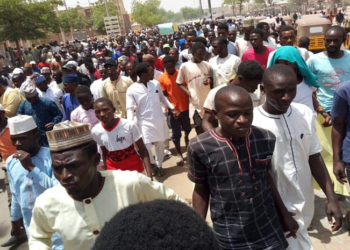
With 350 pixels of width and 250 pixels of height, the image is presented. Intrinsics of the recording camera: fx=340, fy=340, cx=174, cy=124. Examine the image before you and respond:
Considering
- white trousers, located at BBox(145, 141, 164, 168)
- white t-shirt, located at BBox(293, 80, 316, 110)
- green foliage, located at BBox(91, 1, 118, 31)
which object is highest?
green foliage, located at BBox(91, 1, 118, 31)

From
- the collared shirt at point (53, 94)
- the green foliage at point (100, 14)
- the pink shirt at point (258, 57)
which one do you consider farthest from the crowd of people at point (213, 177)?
the green foliage at point (100, 14)

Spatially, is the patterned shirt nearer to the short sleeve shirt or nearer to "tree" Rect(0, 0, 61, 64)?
the short sleeve shirt

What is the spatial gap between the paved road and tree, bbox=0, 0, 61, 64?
1650cm

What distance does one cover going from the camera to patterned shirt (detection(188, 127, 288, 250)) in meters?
1.98

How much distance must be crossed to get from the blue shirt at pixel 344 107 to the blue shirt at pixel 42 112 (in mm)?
3568

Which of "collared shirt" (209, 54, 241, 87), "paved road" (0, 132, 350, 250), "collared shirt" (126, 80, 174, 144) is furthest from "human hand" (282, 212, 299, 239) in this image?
"collared shirt" (126, 80, 174, 144)

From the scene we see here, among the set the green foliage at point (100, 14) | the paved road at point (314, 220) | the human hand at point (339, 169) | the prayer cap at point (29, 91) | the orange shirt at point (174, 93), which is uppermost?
the green foliage at point (100, 14)

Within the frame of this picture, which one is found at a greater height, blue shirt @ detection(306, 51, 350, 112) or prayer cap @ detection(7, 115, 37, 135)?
prayer cap @ detection(7, 115, 37, 135)

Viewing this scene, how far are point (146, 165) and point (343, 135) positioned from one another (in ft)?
6.02

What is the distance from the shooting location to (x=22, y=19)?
20.4 meters

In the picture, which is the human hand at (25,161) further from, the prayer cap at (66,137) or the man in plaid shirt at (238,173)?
the man in plaid shirt at (238,173)

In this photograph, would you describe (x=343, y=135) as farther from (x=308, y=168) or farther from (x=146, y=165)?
(x=146, y=165)

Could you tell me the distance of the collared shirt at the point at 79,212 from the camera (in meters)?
1.75

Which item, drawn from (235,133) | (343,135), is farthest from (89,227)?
(343,135)
